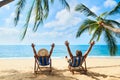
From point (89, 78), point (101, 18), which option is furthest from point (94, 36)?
point (89, 78)

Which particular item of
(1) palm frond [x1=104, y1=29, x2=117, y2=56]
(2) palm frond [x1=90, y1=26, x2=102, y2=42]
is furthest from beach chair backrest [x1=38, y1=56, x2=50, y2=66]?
(1) palm frond [x1=104, y1=29, x2=117, y2=56]

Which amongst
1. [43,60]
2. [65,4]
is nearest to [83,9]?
[65,4]

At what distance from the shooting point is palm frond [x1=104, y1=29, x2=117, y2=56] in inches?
551

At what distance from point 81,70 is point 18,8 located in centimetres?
350

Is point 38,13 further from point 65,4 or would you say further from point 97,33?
point 97,33

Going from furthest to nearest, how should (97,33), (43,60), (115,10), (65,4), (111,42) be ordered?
(97,33)
(111,42)
(115,10)
(65,4)
(43,60)

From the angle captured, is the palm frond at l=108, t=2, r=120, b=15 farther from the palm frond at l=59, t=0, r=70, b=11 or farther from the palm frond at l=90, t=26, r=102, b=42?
the palm frond at l=59, t=0, r=70, b=11

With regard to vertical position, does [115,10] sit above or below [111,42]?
above

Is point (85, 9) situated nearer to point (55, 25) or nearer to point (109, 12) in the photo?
point (109, 12)

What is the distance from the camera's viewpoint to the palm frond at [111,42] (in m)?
14.0

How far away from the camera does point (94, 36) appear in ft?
48.8

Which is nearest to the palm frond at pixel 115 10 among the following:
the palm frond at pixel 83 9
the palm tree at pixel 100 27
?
the palm tree at pixel 100 27

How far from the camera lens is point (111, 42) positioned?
46.3 feet

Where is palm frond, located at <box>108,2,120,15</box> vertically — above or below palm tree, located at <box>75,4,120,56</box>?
above
